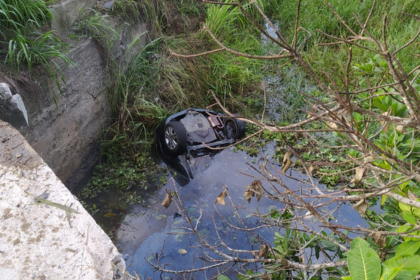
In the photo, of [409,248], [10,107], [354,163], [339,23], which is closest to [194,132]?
[354,163]

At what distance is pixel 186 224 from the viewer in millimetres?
3545

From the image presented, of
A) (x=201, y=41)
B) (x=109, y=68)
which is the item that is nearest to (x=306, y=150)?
(x=201, y=41)

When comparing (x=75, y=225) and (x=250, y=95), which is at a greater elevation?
(x=75, y=225)

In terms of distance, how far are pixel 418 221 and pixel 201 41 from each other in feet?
14.1

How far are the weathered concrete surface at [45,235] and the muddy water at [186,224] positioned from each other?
1307 millimetres

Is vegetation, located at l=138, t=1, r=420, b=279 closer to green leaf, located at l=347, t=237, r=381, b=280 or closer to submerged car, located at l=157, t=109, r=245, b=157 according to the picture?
green leaf, located at l=347, t=237, r=381, b=280

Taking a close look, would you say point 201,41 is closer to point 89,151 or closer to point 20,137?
point 89,151

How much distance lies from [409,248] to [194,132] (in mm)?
2945

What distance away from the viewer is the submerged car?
4035 mm

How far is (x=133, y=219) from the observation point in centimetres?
359

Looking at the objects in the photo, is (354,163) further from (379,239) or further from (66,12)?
(66,12)

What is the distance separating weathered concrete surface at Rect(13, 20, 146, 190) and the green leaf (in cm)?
287

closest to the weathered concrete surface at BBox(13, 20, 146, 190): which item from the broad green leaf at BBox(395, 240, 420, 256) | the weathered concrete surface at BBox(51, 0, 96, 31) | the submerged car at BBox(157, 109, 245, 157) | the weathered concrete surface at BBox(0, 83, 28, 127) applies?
the weathered concrete surface at BBox(51, 0, 96, 31)

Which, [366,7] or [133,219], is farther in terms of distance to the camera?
[366,7]
